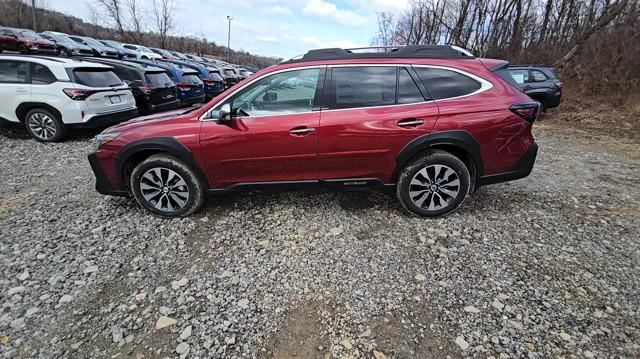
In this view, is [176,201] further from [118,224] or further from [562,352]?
[562,352]

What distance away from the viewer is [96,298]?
8.30ft

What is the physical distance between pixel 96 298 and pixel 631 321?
12.8ft

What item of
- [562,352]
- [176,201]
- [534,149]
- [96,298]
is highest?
[534,149]

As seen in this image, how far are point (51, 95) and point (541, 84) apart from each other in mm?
12672

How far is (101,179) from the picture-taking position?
3643 mm

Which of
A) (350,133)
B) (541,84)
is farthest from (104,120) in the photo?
(541,84)

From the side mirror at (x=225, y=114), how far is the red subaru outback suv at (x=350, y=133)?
1cm

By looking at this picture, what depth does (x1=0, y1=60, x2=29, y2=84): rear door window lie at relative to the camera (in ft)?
20.7

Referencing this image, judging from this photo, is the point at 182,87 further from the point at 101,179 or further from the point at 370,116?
the point at 370,116

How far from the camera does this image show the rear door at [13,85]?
20.6 feet

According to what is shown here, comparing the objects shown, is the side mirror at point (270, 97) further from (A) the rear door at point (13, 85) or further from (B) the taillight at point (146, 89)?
(B) the taillight at point (146, 89)

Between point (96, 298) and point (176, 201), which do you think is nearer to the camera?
point (96, 298)

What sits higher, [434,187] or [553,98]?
[553,98]

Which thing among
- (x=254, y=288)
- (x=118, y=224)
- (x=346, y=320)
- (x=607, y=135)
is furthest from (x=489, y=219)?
(x=607, y=135)
